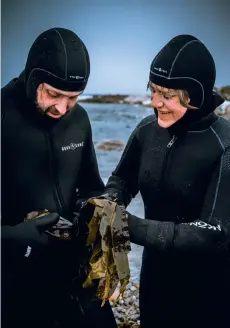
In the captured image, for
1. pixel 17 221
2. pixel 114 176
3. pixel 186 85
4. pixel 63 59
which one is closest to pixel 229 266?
pixel 114 176

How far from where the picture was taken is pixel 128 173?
2383 mm

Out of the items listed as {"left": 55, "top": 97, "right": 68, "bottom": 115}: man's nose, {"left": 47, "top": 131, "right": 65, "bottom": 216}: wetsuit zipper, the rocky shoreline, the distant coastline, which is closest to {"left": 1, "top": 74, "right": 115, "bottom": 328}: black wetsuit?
{"left": 47, "top": 131, "right": 65, "bottom": 216}: wetsuit zipper

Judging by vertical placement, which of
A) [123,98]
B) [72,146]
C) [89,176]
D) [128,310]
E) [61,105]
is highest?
[61,105]

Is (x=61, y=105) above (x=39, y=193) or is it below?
above

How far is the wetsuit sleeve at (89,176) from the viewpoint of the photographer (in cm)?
245

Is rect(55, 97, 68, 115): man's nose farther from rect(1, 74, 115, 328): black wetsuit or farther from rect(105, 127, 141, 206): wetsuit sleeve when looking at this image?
rect(105, 127, 141, 206): wetsuit sleeve

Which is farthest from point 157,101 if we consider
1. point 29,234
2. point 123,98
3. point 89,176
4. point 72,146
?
point 123,98

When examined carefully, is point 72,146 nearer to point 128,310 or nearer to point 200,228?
point 200,228

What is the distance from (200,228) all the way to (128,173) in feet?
1.90

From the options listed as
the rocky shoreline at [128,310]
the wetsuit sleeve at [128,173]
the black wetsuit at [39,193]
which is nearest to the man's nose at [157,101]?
the wetsuit sleeve at [128,173]

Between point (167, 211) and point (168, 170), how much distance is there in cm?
21

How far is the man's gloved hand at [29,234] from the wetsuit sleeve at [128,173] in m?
0.40

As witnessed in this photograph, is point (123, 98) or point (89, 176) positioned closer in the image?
point (89, 176)

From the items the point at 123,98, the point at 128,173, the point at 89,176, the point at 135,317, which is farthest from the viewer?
the point at 123,98
